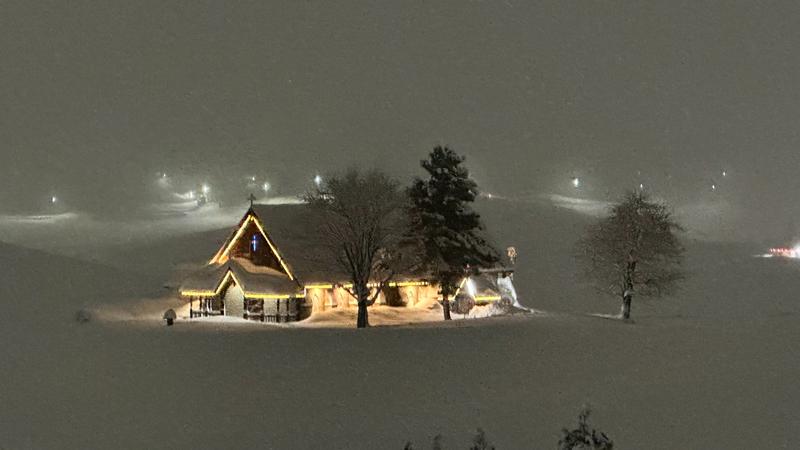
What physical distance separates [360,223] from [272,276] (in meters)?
7.33

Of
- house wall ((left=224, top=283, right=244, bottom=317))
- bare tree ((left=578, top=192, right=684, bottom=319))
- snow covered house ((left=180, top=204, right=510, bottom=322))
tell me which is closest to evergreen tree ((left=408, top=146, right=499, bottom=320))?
snow covered house ((left=180, top=204, right=510, bottom=322))

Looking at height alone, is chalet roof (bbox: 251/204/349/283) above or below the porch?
above

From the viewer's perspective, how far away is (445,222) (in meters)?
40.7

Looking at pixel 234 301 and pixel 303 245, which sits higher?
pixel 303 245

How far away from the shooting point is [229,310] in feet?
137

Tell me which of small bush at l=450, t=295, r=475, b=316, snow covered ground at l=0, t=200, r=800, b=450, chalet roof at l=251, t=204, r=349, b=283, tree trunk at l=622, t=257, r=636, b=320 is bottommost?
snow covered ground at l=0, t=200, r=800, b=450

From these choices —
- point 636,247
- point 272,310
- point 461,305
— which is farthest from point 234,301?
point 636,247

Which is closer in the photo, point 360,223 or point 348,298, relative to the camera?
point 360,223

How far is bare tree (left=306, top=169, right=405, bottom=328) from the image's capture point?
37.4 meters

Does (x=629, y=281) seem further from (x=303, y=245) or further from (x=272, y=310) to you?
(x=272, y=310)

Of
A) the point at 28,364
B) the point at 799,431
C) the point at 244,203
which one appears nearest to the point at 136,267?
the point at 244,203

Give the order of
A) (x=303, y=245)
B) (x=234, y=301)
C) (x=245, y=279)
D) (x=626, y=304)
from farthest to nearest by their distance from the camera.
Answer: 1. (x=626, y=304)
2. (x=303, y=245)
3. (x=234, y=301)
4. (x=245, y=279)

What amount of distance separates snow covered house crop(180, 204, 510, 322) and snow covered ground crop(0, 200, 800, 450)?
3252 millimetres

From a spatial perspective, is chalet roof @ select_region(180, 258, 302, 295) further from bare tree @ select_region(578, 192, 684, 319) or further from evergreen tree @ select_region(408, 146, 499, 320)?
bare tree @ select_region(578, 192, 684, 319)
